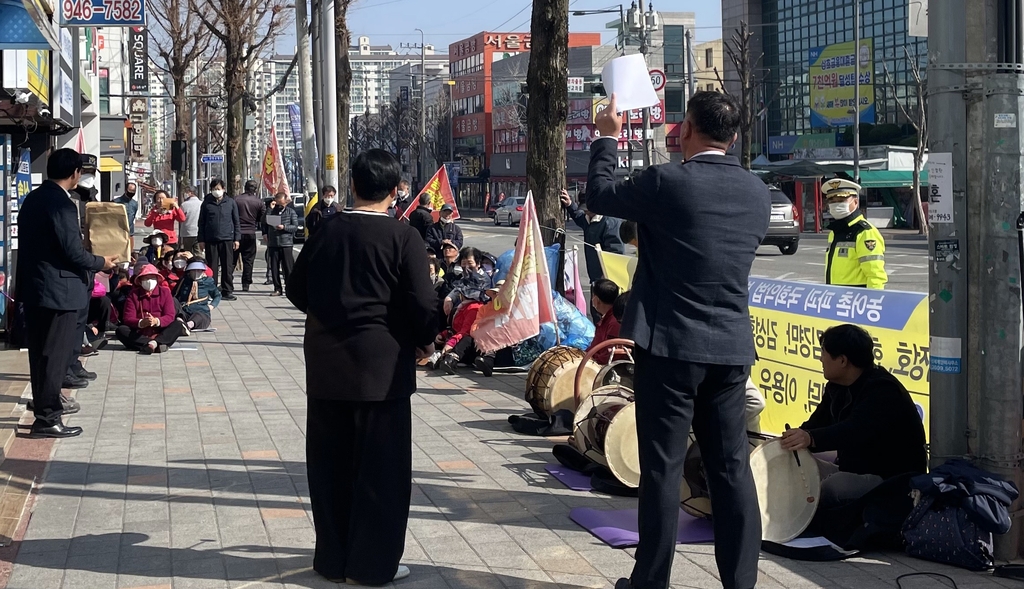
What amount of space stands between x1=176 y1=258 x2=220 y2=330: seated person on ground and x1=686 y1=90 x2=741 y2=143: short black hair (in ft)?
37.2

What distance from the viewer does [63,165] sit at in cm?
799

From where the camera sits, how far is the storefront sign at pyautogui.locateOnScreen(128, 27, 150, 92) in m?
41.7

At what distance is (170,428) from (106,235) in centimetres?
298

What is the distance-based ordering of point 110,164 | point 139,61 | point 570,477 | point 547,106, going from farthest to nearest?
point 139,61 < point 110,164 < point 547,106 < point 570,477

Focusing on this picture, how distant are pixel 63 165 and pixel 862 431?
217 inches

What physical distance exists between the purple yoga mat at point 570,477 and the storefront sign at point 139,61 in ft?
124

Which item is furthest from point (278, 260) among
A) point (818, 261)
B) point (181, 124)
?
point (181, 124)

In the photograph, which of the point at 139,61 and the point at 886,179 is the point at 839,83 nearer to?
the point at 886,179

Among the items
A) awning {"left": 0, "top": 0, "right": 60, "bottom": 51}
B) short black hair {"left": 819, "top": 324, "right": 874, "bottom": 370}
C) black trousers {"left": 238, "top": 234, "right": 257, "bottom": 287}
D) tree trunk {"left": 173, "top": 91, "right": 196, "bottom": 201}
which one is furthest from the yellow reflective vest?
tree trunk {"left": 173, "top": 91, "right": 196, "bottom": 201}

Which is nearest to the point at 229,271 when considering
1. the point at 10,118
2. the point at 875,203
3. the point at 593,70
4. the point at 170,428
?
the point at 10,118

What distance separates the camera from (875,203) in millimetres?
50312

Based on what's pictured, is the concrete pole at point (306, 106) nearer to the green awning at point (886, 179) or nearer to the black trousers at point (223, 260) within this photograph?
the black trousers at point (223, 260)

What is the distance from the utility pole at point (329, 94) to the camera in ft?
68.3

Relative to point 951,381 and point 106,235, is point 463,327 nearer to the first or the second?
point 106,235
